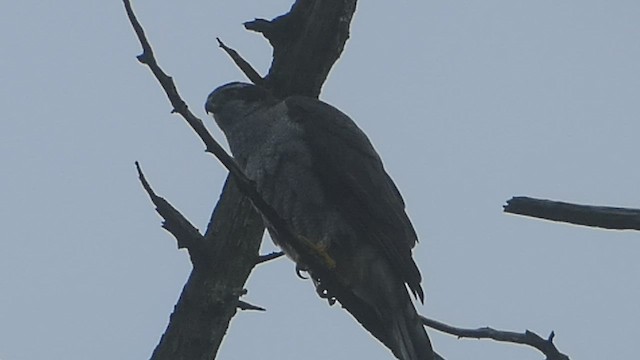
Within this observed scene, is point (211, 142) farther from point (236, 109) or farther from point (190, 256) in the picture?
point (236, 109)

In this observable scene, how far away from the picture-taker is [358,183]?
511cm

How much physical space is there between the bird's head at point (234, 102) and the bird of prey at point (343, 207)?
0.78 ft

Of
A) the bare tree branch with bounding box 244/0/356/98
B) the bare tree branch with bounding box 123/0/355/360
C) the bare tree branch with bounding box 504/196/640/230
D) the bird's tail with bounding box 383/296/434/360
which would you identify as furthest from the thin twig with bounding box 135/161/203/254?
the bare tree branch with bounding box 504/196/640/230

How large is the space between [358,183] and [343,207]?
0.46 ft

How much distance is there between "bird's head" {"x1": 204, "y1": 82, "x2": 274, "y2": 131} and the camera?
5.54m

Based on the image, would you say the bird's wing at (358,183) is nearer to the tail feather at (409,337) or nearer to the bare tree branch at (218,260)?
the tail feather at (409,337)

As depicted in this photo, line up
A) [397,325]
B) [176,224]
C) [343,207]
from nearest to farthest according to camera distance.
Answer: [176,224] < [397,325] < [343,207]

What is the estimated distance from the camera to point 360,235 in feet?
16.6

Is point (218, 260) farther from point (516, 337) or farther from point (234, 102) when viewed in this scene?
point (516, 337)

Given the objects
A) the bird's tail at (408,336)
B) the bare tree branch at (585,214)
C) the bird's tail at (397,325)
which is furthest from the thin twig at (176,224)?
the bare tree branch at (585,214)

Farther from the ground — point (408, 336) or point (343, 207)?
point (343, 207)

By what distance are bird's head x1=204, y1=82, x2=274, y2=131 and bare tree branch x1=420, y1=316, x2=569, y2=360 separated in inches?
73.6

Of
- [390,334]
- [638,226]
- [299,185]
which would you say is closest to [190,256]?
[299,185]

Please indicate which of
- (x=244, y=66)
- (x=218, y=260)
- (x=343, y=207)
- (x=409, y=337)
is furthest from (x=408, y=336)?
(x=244, y=66)
